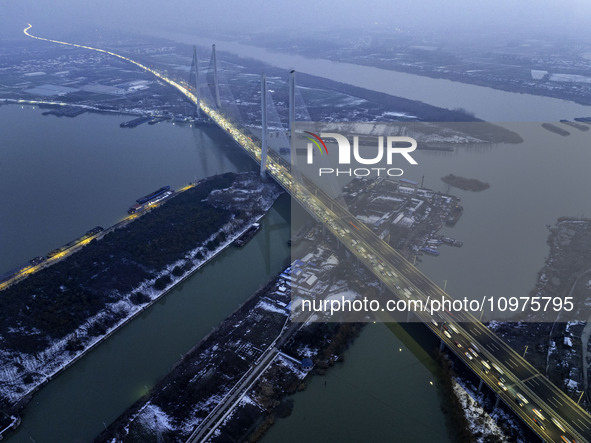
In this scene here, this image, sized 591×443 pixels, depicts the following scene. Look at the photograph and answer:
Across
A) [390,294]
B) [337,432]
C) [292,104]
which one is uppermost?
[292,104]

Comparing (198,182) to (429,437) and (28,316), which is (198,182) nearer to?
(28,316)

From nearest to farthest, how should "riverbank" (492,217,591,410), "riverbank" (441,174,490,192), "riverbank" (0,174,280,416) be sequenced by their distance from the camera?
"riverbank" (492,217,591,410) → "riverbank" (0,174,280,416) → "riverbank" (441,174,490,192)

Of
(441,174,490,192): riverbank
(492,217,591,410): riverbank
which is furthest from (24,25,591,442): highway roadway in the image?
(441,174,490,192): riverbank

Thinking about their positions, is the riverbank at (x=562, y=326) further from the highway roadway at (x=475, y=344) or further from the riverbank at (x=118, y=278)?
the riverbank at (x=118, y=278)

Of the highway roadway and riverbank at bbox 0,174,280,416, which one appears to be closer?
the highway roadway

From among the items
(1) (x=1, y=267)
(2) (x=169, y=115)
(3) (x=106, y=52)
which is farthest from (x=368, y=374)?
(3) (x=106, y=52)

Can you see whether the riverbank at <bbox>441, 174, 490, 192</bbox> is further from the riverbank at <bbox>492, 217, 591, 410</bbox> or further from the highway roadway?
the highway roadway
